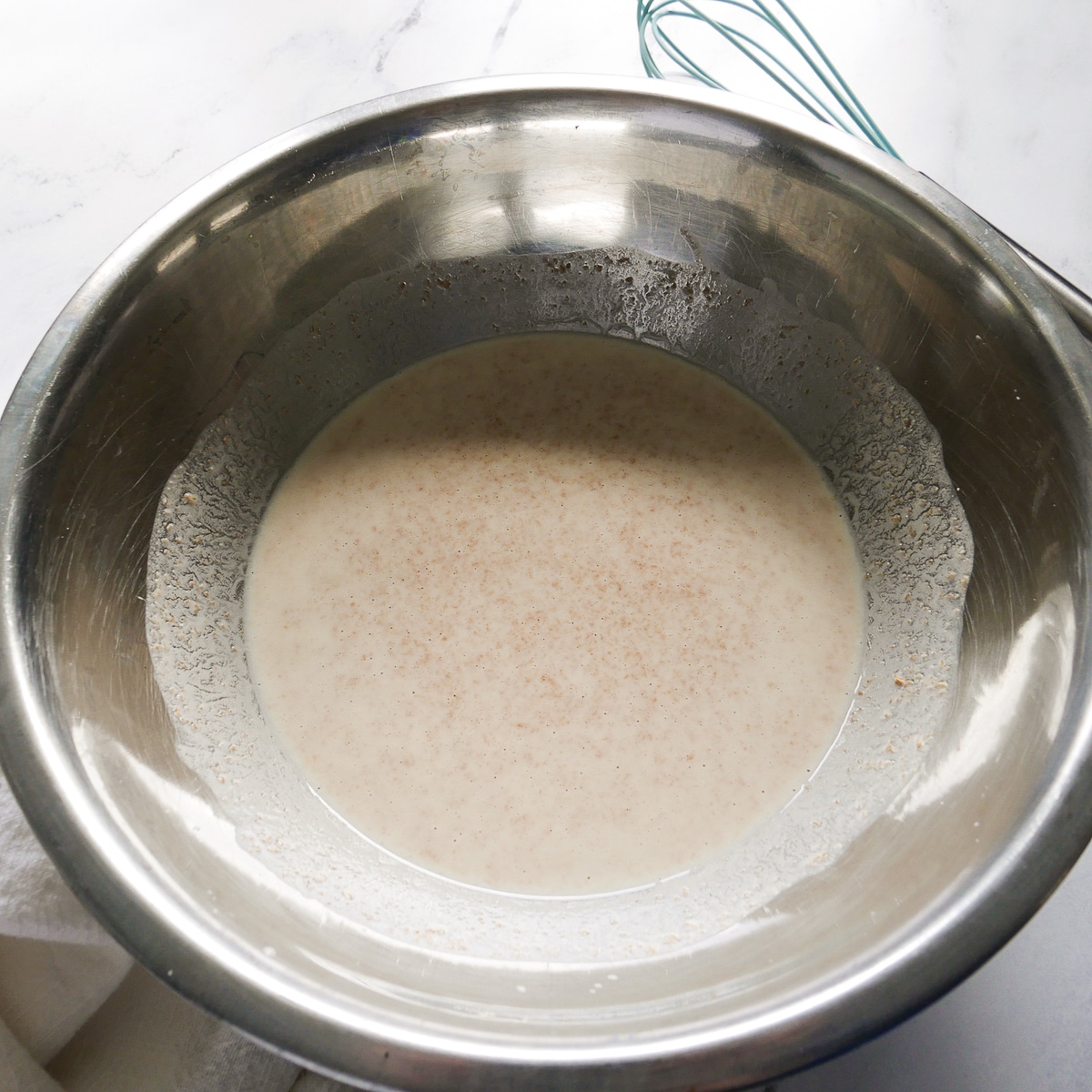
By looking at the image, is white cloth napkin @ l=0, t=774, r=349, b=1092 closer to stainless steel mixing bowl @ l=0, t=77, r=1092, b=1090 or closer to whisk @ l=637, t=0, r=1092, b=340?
stainless steel mixing bowl @ l=0, t=77, r=1092, b=1090

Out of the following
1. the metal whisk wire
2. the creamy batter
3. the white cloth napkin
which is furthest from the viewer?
the metal whisk wire

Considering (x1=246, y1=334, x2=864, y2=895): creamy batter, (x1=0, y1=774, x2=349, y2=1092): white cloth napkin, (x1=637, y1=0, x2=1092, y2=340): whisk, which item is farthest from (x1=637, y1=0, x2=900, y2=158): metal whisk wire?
(x1=0, y1=774, x2=349, y2=1092): white cloth napkin

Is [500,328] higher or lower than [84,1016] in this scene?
higher

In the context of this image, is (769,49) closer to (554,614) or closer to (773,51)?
(773,51)

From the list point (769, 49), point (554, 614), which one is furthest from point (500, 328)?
point (769, 49)

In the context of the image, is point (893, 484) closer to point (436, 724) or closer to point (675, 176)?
point (675, 176)

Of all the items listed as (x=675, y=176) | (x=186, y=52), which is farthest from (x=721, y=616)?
(x=186, y=52)
